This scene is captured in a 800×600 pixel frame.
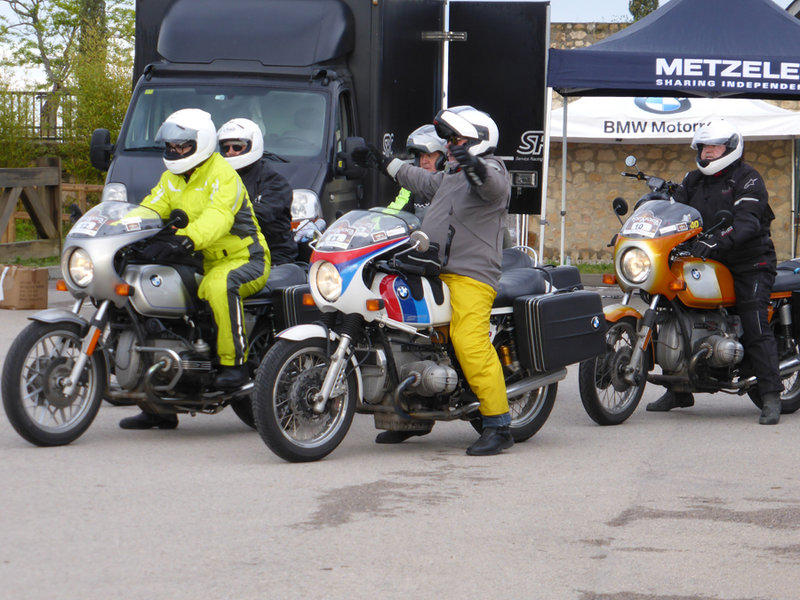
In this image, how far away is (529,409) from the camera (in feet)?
27.8

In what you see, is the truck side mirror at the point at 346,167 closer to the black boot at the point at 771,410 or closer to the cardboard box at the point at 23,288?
the cardboard box at the point at 23,288

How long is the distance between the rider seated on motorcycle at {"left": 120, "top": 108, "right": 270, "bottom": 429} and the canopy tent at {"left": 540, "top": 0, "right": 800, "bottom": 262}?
8676mm

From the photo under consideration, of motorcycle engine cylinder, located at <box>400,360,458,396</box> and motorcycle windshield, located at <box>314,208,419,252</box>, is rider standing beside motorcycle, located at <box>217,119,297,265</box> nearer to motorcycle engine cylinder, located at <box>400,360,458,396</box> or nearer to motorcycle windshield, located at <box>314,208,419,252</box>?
motorcycle windshield, located at <box>314,208,419,252</box>

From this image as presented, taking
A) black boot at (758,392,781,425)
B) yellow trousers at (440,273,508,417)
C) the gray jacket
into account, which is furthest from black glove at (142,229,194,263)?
black boot at (758,392,781,425)

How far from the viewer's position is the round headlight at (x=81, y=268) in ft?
25.5

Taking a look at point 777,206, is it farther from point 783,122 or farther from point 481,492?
point 481,492

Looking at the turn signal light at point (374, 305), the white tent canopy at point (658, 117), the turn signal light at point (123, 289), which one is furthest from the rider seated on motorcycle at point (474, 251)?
the white tent canopy at point (658, 117)

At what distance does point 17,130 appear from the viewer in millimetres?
25906

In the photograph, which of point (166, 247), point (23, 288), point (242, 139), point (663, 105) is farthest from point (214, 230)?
point (663, 105)

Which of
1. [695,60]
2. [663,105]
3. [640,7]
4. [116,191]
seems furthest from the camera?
[640,7]

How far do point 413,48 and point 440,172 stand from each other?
703 centimetres

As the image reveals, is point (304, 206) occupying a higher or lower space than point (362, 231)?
higher

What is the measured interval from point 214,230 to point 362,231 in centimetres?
95

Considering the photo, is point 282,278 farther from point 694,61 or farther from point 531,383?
point 694,61
